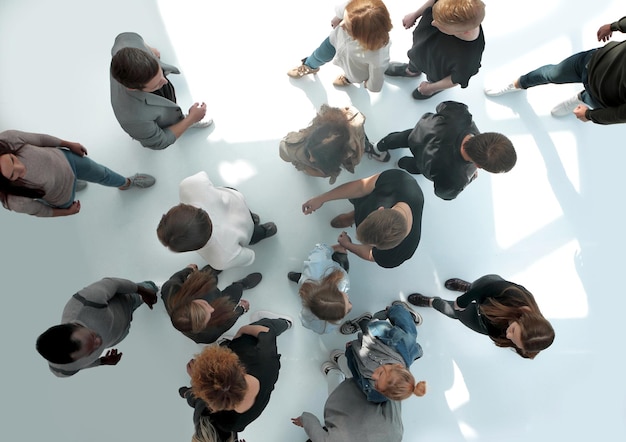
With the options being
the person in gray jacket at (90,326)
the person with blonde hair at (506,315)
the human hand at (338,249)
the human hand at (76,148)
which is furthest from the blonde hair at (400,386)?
the human hand at (76,148)

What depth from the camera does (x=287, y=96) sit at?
3.36 meters

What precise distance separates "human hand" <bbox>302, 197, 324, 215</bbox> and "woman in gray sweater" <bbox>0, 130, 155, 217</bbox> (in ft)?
5.13

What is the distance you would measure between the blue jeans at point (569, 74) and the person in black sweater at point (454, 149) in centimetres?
93

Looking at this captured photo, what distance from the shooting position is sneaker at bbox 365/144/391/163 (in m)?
A: 3.20

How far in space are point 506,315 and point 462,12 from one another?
69.4 inches

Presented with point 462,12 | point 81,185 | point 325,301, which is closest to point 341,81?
point 462,12

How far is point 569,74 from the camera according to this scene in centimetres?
273

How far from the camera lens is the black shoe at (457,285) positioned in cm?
314

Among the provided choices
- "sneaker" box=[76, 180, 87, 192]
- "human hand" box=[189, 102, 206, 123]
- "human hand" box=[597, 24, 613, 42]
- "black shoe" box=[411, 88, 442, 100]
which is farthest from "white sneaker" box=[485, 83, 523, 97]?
"sneaker" box=[76, 180, 87, 192]

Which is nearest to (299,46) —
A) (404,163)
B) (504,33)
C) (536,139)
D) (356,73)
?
(356,73)

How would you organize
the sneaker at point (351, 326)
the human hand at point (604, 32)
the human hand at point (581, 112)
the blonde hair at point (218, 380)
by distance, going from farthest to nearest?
the sneaker at point (351, 326) < the human hand at point (581, 112) < the human hand at point (604, 32) < the blonde hair at point (218, 380)

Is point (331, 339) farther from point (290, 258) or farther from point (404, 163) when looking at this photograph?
point (404, 163)

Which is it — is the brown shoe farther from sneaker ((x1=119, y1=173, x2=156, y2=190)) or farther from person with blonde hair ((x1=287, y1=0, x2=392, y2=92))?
sneaker ((x1=119, y1=173, x2=156, y2=190))

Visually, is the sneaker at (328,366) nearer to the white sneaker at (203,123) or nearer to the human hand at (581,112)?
the white sneaker at (203,123)
